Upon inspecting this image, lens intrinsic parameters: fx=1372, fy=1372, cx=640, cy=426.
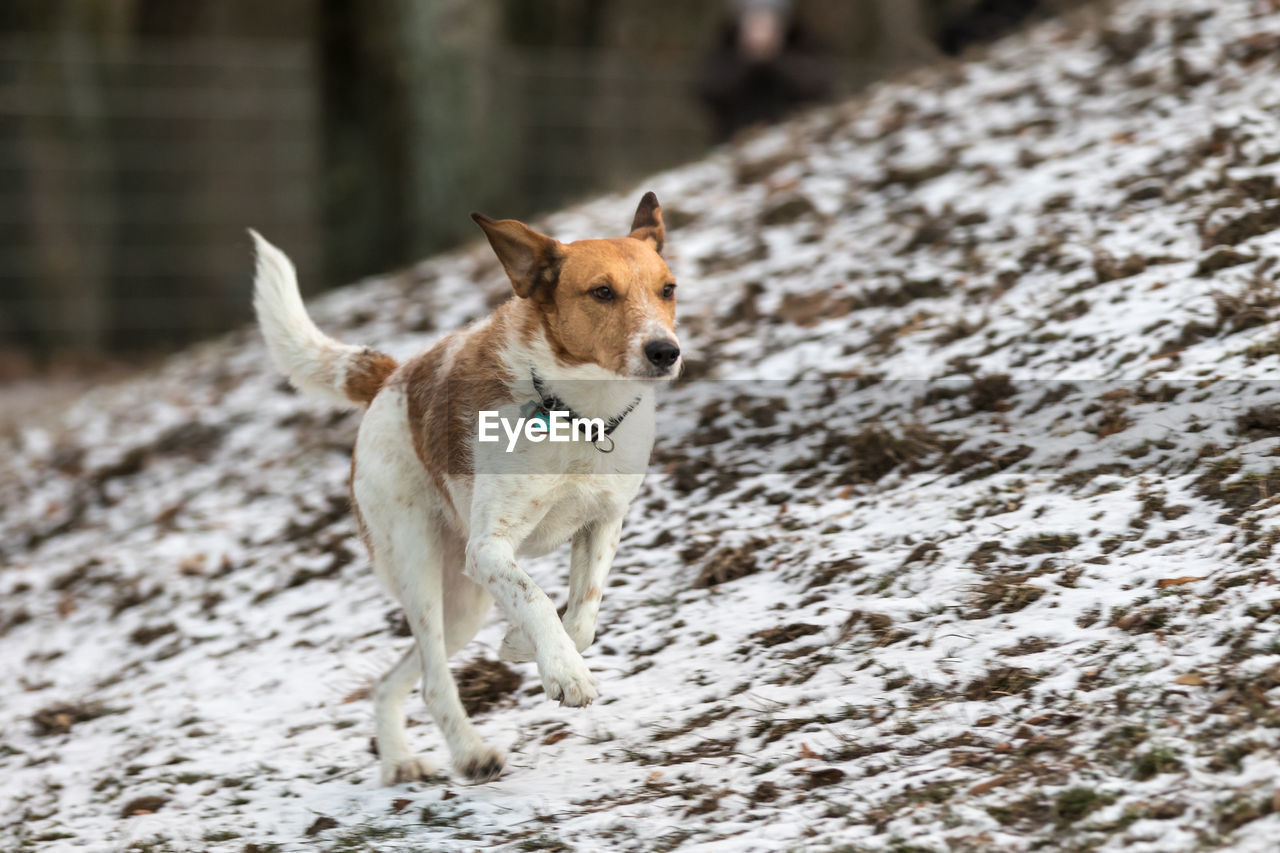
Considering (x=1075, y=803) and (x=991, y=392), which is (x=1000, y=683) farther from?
(x=991, y=392)

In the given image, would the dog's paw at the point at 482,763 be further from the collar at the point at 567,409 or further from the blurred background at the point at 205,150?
the blurred background at the point at 205,150

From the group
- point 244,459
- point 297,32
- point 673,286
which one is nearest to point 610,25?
Answer: point 297,32

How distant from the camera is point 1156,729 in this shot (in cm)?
331

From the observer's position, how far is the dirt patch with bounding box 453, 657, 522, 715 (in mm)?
4793

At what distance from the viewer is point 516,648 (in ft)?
13.1

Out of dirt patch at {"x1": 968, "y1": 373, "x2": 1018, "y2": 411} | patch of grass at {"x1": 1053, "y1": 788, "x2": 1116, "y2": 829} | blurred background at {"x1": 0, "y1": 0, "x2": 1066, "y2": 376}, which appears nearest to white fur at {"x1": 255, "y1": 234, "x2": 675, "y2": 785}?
patch of grass at {"x1": 1053, "y1": 788, "x2": 1116, "y2": 829}

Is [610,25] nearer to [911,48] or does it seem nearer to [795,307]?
[911,48]

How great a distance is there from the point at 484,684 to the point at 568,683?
1327 millimetres

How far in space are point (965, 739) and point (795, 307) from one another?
3881 mm

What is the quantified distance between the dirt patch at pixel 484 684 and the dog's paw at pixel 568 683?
1.18 meters

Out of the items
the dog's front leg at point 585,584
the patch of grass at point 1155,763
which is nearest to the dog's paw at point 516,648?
the dog's front leg at point 585,584

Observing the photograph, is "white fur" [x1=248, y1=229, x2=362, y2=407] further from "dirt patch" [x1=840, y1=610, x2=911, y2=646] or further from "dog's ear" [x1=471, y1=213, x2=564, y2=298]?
"dirt patch" [x1=840, y1=610, x2=911, y2=646]

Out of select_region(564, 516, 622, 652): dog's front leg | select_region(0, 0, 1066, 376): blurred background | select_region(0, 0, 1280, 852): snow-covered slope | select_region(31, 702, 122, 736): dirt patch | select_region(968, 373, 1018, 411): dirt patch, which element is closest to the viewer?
select_region(0, 0, 1280, 852): snow-covered slope

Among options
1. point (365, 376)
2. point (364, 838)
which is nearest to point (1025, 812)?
point (364, 838)
